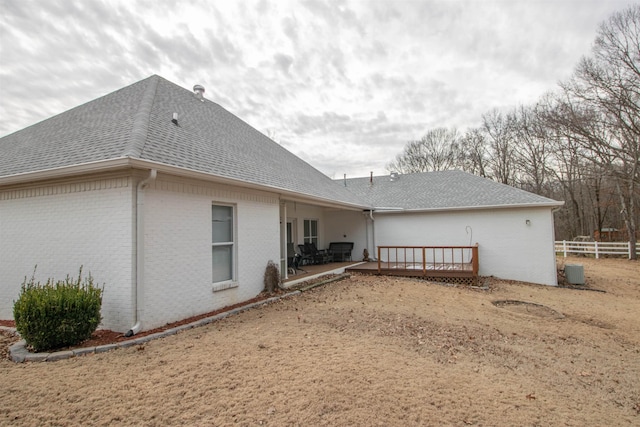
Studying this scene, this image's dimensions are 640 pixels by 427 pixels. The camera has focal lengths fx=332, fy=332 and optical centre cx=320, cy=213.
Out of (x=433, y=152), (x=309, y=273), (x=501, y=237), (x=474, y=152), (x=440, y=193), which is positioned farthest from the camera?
(x=433, y=152)

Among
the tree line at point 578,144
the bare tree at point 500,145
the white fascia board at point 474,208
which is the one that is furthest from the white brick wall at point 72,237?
the bare tree at point 500,145

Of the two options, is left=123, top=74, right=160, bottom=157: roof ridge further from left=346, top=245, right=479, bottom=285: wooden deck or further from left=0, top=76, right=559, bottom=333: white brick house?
left=346, top=245, right=479, bottom=285: wooden deck

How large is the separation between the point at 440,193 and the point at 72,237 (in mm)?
14189

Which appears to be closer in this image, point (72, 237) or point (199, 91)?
point (72, 237)

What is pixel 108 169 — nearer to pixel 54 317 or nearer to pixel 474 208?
pixel 54 317

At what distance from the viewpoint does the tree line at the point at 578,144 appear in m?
19.2

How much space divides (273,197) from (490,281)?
9027 mm

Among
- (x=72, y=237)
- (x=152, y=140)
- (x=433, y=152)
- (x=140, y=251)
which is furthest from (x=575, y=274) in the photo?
(x=433, y=152)

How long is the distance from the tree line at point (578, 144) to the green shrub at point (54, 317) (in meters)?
26.2

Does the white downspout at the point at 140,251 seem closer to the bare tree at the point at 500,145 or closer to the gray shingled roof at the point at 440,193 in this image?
the gray shingled roof at the point at 440,193

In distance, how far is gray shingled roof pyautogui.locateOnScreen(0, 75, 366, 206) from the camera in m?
6.15

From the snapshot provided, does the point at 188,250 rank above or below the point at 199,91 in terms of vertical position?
below

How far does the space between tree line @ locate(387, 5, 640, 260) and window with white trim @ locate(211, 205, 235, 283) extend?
23332 mm

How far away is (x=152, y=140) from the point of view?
6320mm
